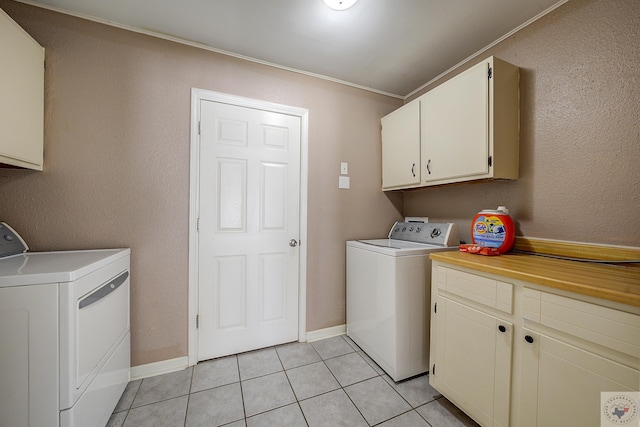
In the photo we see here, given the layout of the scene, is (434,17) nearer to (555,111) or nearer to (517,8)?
(517,8)

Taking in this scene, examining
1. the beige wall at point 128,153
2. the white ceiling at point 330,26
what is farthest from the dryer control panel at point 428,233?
the beige wall at point 128,153

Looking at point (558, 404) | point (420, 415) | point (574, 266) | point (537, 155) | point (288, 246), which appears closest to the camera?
point (558, 404)

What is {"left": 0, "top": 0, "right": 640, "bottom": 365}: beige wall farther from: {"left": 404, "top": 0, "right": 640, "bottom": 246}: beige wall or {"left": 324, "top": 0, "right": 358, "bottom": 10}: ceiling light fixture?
{"left": 324, "top": 0, "right": 358, "bottom": 10}: ceiling light fixture

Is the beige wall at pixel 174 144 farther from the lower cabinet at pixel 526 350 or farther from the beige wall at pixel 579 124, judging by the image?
the lower cabinet at pixel 526 350

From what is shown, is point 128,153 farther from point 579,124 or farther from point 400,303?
point 579,124

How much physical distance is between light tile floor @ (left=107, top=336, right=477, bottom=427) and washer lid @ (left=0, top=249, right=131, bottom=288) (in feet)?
2.94

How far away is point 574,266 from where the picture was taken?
1.16 m

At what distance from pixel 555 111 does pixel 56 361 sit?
2.75m

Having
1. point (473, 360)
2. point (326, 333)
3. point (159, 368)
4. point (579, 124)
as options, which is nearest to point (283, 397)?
point (326, 333)

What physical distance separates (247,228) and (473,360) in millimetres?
1680

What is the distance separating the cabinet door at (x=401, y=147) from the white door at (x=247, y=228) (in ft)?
2.85

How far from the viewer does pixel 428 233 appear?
2.00 m

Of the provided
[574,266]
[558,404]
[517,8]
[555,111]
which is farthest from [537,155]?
[558,404]

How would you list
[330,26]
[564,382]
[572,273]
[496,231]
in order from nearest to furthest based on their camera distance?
[564,382] → [572,273] → [496,231] → [330,26]
